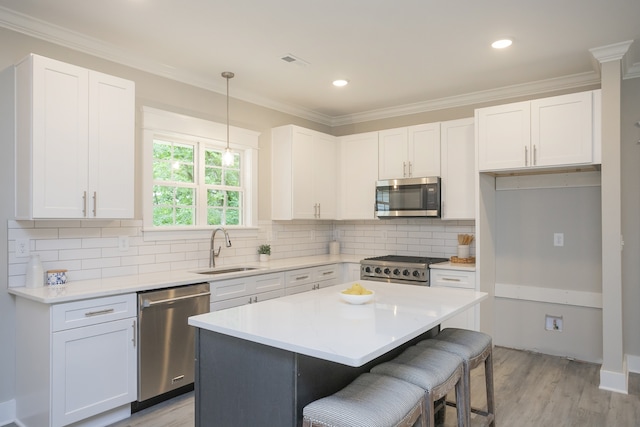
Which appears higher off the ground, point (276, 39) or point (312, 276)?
point (276, 39)

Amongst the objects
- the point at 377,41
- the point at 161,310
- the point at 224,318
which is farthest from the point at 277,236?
the point at 224,318

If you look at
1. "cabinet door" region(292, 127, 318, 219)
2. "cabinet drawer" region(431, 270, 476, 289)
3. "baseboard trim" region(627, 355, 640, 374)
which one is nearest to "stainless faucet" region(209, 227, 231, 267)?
"cabinet door" region(292, 127, 318, 219)

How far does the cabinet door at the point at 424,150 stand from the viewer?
4.44 m

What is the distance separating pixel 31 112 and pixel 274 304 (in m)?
1.89

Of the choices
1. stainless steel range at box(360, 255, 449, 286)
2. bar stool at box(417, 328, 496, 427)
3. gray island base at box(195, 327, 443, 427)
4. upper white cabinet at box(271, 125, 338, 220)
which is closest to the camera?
gray island base at box(195, 327, 443, 427)

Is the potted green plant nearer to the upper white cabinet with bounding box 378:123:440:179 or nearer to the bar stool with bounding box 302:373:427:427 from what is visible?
the upper white cabinet with bounding box 378:123:440:179

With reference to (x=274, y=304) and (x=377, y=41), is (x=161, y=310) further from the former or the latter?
(x=377, y=41)

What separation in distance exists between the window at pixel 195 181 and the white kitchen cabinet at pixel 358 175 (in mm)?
1159

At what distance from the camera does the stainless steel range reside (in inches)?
164

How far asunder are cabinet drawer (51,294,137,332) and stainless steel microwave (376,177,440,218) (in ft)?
9.12

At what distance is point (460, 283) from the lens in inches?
158

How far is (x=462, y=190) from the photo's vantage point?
428 centimetres

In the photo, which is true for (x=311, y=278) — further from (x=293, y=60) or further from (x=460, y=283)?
(x=293, y=60)

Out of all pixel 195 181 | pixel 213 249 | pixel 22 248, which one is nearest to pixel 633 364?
pixel 213 249
